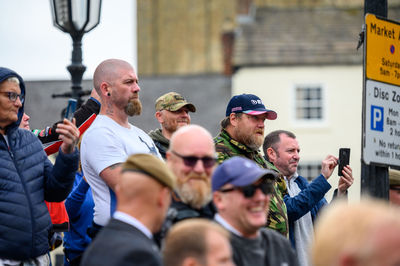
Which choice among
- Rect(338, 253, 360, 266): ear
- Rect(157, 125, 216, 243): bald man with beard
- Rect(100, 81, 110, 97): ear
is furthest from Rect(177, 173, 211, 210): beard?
Rect(338, 253, 360, 266): ear

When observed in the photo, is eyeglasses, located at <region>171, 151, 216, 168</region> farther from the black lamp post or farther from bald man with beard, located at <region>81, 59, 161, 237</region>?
the black lamp post

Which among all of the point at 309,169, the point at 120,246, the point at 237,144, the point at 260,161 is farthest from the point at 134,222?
the point at 309,169

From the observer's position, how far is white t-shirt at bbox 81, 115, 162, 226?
5996mm

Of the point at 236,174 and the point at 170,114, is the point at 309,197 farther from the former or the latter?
the point at 236,174

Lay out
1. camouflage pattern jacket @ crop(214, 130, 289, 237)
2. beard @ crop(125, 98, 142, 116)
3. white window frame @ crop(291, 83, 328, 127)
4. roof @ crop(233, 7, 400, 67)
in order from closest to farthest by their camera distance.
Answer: beard @ crop(125, 98, 142, 116) < camouflage pattern jacket @ crop(214, 130, 289, 237) < roof @ crop(233, 7, 400, 67) < white window frame @ crop(291, 83, 328, 127)

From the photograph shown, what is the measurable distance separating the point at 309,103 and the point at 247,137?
29545 mm

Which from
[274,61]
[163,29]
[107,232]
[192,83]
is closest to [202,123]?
[192,83]

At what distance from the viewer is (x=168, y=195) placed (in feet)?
14.6

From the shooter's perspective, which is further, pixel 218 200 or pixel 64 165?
pixel 64 165

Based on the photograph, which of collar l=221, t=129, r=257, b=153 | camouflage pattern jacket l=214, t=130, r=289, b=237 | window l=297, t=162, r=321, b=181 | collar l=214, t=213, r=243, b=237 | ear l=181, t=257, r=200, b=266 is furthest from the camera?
window l=297, t=162, r=321, b=181

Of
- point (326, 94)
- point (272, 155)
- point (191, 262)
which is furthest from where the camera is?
point (326, 94)

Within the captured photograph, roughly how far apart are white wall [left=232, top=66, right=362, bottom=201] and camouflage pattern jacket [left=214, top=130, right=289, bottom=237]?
27.6 meters

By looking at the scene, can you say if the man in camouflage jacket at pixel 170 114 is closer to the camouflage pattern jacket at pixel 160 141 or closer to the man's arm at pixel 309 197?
the camouflage pattern jacket at pixel 160 141

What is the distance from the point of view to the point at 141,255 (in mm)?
4070
